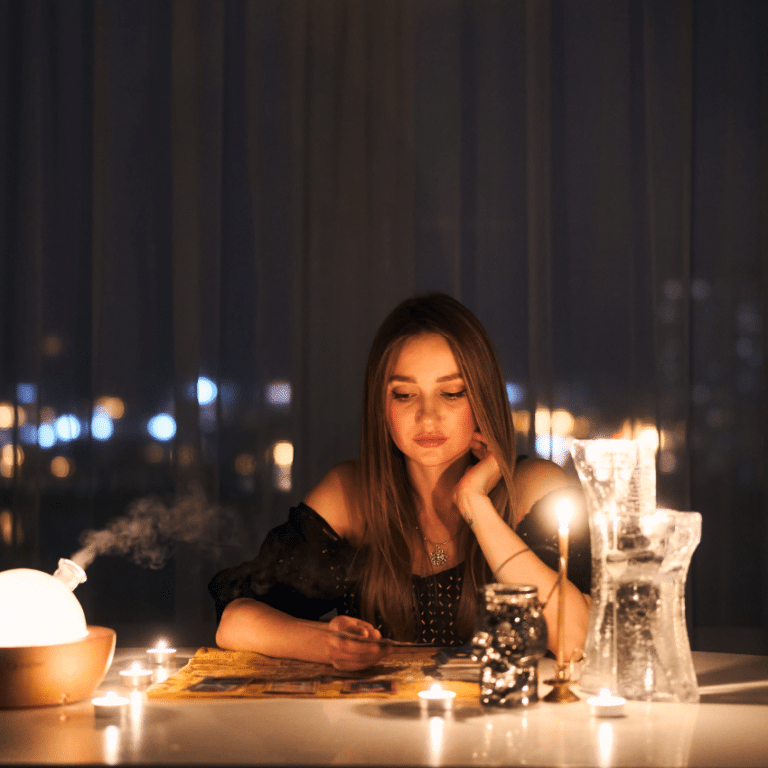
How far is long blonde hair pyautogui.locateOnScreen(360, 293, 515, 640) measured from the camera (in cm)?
171

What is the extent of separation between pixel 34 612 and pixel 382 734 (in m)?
0.41

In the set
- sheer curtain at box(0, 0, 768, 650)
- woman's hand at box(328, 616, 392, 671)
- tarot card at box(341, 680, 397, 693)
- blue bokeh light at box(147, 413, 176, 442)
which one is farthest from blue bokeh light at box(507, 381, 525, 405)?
tarot card at box(341, 680, 397, 693)

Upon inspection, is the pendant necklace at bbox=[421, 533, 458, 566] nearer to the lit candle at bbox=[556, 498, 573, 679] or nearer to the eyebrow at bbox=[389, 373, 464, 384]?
the eyebrow at bbox=[389, 373, 464, 384]

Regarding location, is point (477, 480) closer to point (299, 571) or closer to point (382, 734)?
point (299, 571)

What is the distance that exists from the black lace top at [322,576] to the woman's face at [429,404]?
0.74 ft

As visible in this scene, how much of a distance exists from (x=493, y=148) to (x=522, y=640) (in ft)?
8.88

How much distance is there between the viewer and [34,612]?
1.01 m

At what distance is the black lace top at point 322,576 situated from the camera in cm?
168

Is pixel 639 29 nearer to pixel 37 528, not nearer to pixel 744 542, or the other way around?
pixel 744 542

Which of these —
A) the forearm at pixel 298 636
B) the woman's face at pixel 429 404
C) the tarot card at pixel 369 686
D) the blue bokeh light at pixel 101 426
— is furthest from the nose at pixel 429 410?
the blue bokeh light at pixel 101 426

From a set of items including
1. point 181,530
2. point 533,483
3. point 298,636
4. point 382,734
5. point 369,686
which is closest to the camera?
point 382,734

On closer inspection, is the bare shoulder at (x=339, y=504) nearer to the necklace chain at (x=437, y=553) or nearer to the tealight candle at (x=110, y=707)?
the necklace chain at (x=437, y=553)

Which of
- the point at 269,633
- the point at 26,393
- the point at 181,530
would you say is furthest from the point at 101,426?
the point at 269,633

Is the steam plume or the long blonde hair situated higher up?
the long blonde hair
